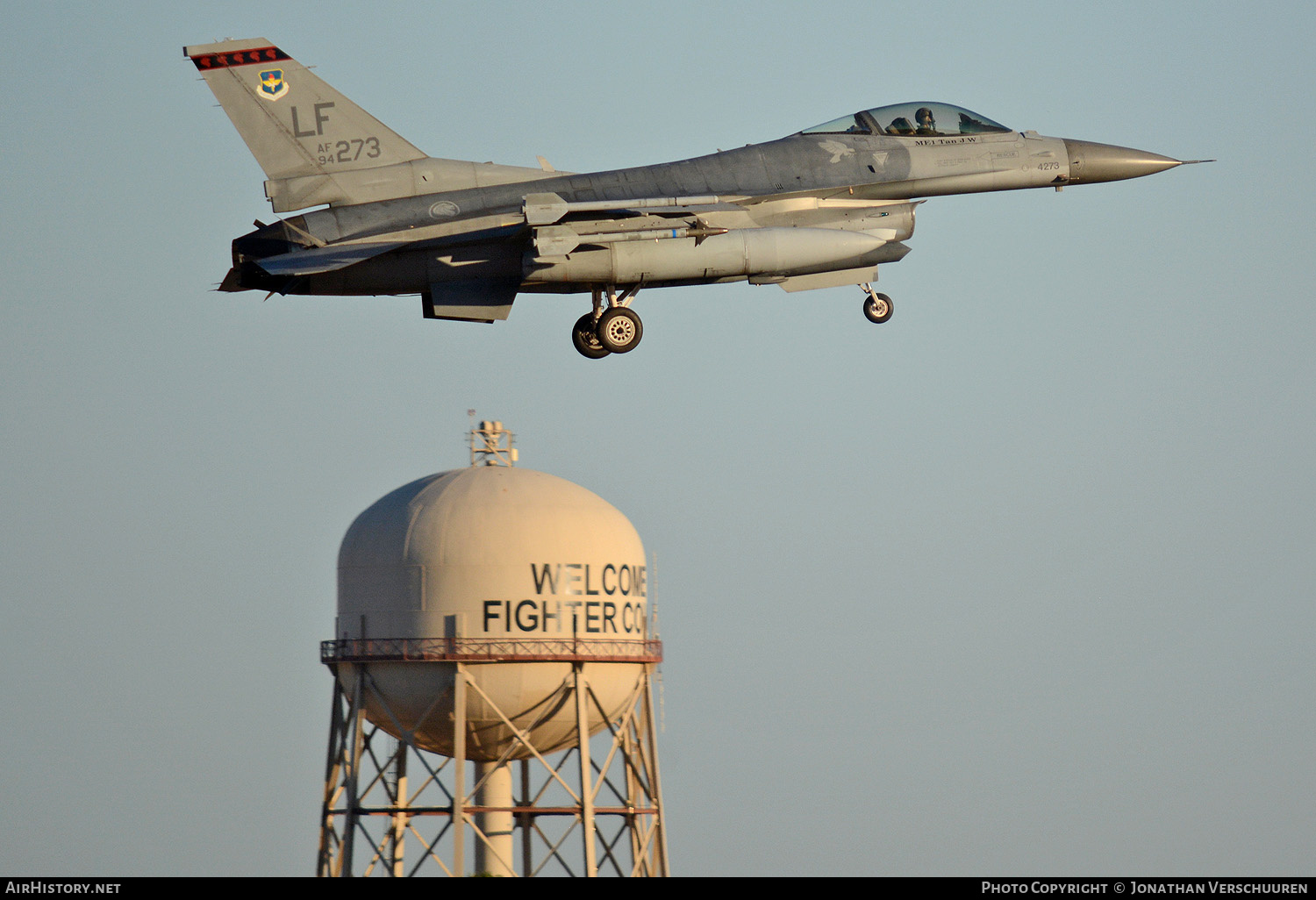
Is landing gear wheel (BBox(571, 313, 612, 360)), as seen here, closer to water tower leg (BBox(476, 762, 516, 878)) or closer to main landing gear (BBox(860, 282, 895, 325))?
main landing gear (BBox(860, 282, 895, 325))

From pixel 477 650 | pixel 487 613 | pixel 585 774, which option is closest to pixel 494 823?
pixel 585 774

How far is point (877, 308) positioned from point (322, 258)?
8120 mm

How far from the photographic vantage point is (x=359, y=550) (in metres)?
38.3

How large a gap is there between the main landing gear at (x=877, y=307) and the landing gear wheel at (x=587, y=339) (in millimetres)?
3865

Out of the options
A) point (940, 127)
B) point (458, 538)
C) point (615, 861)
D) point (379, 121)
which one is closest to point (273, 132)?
point (379, 121)

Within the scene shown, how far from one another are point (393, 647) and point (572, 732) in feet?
12.6

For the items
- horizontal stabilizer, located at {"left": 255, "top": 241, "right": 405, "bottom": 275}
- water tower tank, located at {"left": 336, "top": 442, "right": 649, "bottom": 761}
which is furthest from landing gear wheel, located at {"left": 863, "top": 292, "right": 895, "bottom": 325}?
water tower tank, located at {"left": 336, "top": 442, "right": 649, "bottom": 761}

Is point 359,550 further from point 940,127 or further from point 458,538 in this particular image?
point 940,127

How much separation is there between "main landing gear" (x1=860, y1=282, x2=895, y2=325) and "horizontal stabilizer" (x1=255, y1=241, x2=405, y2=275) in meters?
Result: 6.91

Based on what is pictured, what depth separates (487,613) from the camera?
37125 mm

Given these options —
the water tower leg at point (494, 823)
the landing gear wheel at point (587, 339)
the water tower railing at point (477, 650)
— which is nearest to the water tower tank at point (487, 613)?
the water tower railing at point (477, 650)

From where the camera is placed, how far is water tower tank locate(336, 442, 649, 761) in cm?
3703

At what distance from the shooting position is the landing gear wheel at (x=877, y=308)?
1127 inches

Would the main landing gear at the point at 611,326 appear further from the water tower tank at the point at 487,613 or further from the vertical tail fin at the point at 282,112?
the water tower tank at the point at 487,613
